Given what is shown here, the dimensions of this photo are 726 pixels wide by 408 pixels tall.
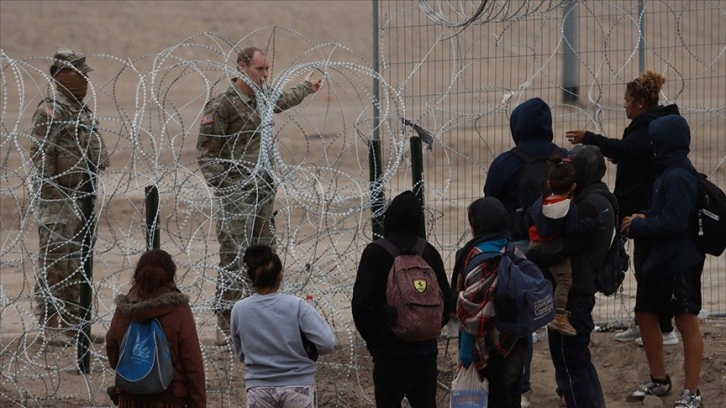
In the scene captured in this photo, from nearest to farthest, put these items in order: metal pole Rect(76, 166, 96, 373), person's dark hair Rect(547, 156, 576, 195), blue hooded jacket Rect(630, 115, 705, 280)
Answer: person's dark hair Rect(547, 156, 576, 195) < blue hooded jacket Rect(630, 115, 705, 280) < metal pole Rect(76, 166, 96, 373)

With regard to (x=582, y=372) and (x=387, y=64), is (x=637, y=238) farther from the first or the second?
(x=387, y=64)

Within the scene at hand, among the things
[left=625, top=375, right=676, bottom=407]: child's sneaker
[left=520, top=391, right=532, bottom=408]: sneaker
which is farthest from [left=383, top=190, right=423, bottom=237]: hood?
[left=625, top=375, right=676, bottom=407]: child's sneaker

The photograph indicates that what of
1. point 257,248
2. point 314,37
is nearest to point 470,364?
point 257,248

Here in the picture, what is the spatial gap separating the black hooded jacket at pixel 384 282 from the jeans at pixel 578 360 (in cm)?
85

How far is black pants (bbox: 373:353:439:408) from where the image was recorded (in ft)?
18.5

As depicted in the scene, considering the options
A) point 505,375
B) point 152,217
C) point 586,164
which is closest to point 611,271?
point 586,164

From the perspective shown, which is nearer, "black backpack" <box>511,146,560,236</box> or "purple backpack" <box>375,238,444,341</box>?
"purple backpack" <box>375,238,444,341</box>

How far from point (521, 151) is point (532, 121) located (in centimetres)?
16

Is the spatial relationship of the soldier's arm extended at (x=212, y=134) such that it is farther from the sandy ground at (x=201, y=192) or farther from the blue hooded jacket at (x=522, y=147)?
the blue hooded jacket at (x=522, y=147)

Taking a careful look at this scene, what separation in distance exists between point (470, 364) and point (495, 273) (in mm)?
455

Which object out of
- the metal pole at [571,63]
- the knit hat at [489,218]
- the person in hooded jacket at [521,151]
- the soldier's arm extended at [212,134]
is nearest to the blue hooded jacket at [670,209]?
the person in hooded jacket at [521,151]

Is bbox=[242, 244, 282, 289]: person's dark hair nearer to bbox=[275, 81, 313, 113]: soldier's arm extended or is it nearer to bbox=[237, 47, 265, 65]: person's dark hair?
bbox=[275, 81, 313, 113]: soldier's arm extended

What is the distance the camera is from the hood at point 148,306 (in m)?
5.14

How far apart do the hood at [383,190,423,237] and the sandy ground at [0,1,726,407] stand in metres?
0.82
